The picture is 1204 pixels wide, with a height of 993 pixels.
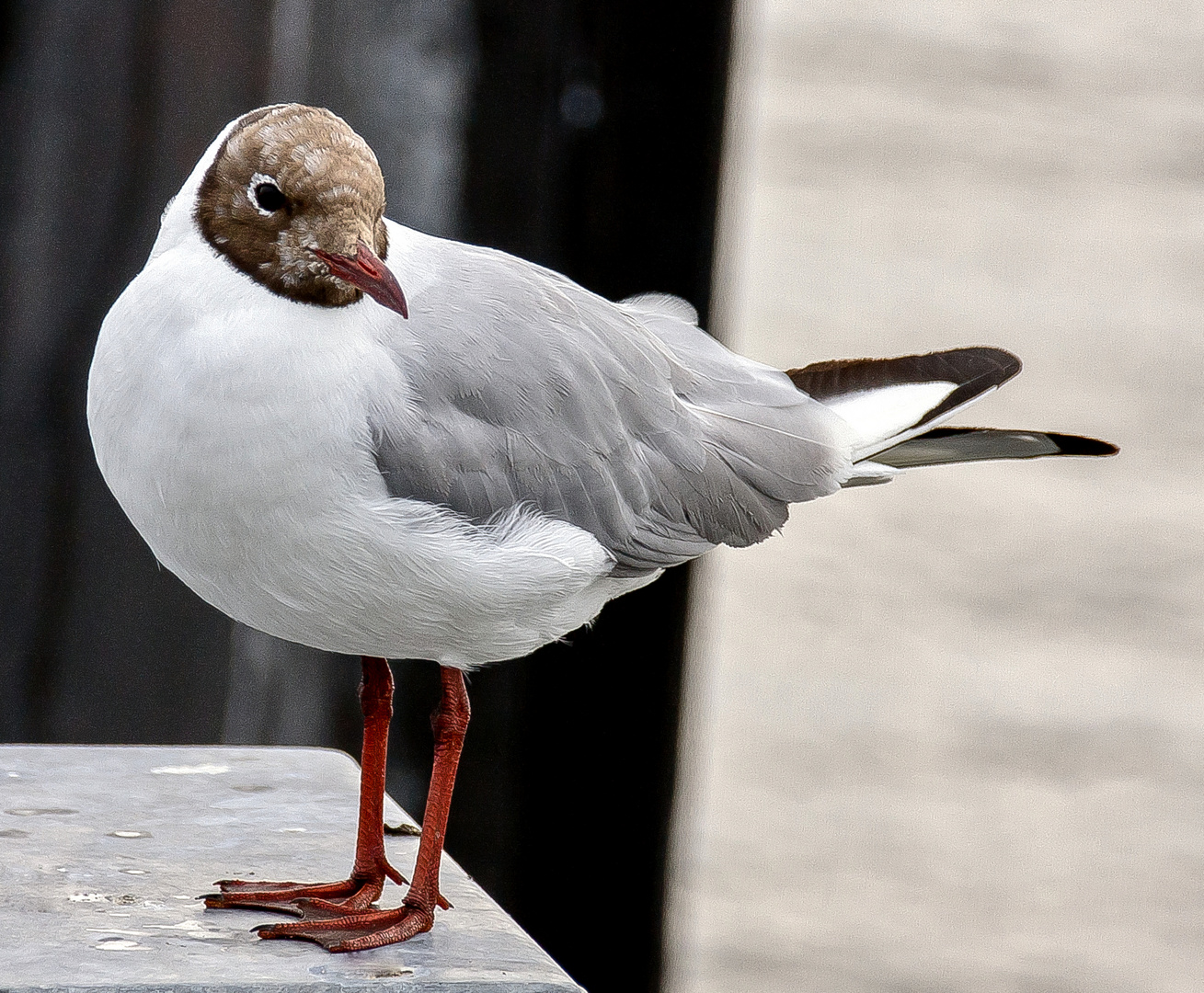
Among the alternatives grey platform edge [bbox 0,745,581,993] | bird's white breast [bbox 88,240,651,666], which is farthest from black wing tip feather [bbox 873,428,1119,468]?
grey platform edge [bbox 0,745,581,993]

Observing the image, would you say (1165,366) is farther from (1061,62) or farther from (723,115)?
(723,115)

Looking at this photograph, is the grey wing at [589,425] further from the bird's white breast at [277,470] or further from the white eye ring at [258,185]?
the white eye ring at [258,185]

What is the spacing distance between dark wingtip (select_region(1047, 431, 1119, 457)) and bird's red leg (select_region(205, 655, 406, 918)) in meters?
0.70

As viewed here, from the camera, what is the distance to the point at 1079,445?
1.79 meters

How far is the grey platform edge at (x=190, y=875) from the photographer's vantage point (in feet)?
4.80

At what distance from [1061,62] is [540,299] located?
13.1 ft

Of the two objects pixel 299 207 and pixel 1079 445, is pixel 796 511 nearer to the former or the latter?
pixel 1079 445

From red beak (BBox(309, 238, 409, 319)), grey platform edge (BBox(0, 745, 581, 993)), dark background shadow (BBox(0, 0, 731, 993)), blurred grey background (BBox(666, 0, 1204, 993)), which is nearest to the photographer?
red beak (BBox(309, 238, 409, 319))

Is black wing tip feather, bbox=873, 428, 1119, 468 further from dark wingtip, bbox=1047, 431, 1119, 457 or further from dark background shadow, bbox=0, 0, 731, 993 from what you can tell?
dark background shadow, bbox=0, 0, 731, 993

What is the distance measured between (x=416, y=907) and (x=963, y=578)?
329cm

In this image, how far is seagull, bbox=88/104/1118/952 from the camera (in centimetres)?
138

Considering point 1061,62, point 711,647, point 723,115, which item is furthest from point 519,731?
point 1061,62

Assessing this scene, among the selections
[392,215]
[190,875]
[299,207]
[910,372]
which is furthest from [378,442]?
[392,215]

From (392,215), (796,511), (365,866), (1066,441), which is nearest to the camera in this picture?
(365,866)
